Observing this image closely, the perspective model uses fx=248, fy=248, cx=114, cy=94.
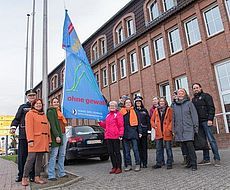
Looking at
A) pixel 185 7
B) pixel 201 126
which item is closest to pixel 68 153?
pixel 201 126

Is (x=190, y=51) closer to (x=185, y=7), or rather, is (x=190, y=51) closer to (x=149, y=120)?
(x=185, y=7)

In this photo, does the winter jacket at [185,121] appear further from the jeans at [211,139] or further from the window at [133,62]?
the window at [133,62]

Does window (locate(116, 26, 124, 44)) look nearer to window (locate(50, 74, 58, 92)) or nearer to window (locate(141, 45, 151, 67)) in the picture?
window (locate(141, 45, 151, 67))

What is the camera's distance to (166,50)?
699 inches

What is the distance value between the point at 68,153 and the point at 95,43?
20.5m

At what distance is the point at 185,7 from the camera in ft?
53.8

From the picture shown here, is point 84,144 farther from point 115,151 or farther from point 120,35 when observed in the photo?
point 120,35

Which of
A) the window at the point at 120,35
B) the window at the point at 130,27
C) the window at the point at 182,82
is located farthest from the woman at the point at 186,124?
the window at the point at 120,35

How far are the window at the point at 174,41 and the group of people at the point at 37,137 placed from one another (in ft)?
42.0

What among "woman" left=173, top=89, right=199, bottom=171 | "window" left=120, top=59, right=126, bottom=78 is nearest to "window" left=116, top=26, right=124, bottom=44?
"window" left=120, top=59, right=126, bottom=78

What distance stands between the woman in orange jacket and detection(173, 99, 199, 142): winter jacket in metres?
0.32

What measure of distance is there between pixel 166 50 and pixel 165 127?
11861 mm

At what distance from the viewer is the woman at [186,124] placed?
6246 mm

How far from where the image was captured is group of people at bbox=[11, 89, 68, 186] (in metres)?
5.72
